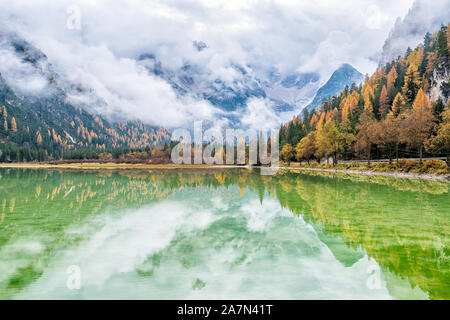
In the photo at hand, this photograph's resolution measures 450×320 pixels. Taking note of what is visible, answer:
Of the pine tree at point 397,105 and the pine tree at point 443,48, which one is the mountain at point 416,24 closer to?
the pine tree at point 443,48

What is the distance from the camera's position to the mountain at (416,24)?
526 ft

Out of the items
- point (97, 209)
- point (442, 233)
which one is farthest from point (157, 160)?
point (442, 233)

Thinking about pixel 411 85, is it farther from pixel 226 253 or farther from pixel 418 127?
pixel 226 253

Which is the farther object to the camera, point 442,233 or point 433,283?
point 442,233

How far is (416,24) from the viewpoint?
17750 centimetres

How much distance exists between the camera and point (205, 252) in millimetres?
9383

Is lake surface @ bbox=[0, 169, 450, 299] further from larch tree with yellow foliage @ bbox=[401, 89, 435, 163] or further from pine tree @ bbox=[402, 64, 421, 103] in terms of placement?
pine tree @ bbox=[402, 64, 421, 103]

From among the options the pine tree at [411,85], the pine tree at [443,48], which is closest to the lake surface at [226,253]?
the pine tree at [443,48]

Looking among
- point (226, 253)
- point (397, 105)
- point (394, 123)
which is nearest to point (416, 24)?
point (397, 105)

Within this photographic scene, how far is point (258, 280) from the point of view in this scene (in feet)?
23.7

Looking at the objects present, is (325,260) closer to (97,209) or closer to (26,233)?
(26,233)
